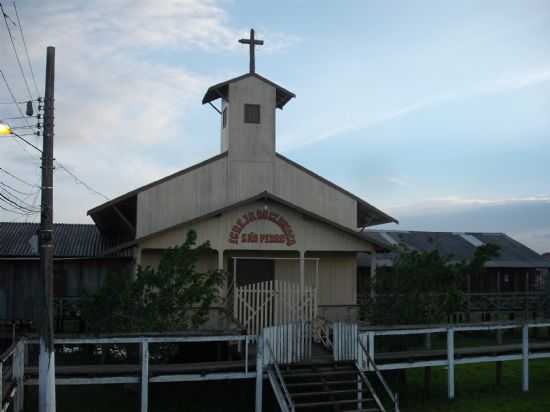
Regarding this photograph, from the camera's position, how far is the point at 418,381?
67.5 ft

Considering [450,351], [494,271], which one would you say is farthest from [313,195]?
[494,271]

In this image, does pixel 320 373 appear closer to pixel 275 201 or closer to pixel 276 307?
pixel 276 307

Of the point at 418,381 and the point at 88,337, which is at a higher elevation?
the point at 88,337

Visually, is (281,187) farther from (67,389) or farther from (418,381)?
(67,389)

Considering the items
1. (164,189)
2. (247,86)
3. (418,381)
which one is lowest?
(418,381)

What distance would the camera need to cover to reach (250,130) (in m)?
24.9

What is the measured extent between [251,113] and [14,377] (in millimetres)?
13629

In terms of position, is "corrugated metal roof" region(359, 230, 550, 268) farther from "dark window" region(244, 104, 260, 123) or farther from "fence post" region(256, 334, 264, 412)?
"fence post" region(256, 334, 264, 412)

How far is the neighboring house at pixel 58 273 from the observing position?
23516 millimetres

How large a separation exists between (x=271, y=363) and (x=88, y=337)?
4.09 meters

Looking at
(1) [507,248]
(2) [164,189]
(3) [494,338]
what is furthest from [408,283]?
(1) [507,248]

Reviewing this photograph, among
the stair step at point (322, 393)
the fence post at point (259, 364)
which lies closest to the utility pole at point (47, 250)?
the fence post at point (259, 364)

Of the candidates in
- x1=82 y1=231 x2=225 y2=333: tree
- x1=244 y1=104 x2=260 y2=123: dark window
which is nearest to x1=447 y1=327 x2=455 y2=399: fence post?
x1=82 y1=231 x2=225 y2=333: tree

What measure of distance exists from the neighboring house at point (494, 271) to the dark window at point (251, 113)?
8.33 metres
